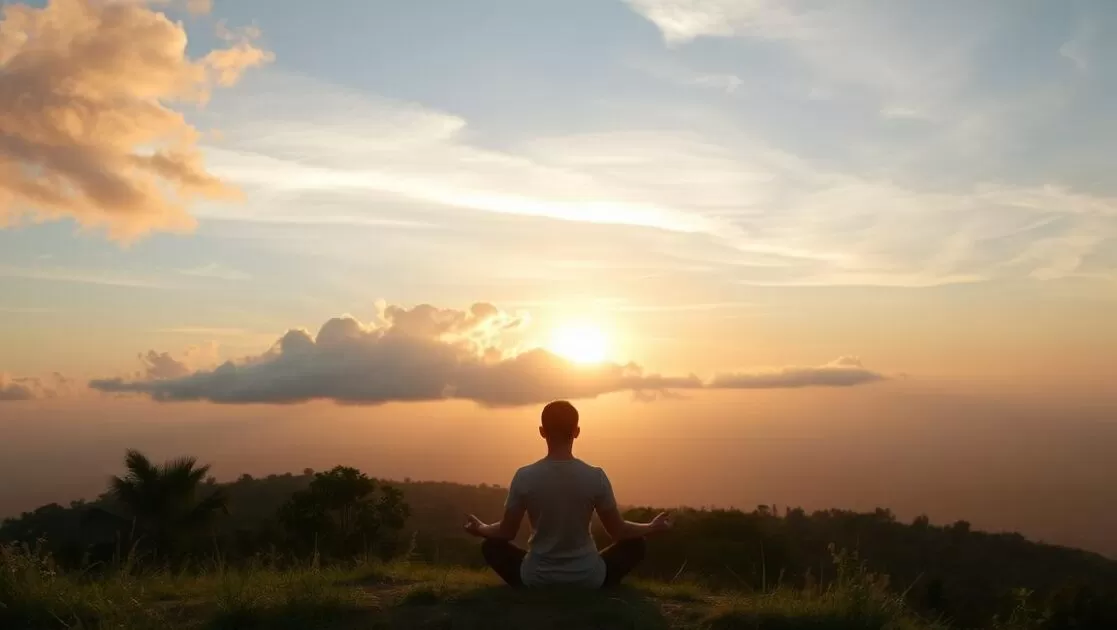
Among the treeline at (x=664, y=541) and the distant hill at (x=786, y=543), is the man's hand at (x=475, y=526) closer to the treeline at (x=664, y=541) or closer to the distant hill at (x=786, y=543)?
the treeline at (x=664, y=541)

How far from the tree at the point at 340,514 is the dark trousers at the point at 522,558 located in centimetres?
2805

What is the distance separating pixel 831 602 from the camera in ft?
26.0

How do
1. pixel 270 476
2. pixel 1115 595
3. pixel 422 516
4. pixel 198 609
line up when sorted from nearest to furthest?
1. pixel 198 609
2. pixel 1115 595
3. pixel 422 516
4. pixel 270 476

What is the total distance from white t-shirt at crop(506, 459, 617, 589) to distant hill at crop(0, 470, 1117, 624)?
1776cm

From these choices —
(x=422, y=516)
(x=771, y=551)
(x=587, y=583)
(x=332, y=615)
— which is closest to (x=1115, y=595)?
(x=771, y=551)

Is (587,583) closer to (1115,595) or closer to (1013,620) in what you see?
(1013,620)

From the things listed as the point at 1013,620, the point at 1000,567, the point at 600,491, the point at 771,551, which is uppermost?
the point at 600,491

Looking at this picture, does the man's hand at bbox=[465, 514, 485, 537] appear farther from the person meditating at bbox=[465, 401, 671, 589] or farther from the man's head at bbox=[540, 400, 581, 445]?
the man's head at bbox=[540, 400, 581, 445]

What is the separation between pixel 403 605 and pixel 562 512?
1938mm

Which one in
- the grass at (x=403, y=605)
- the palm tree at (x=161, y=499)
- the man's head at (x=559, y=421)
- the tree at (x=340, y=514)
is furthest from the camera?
the tree at (x=340, y=514)

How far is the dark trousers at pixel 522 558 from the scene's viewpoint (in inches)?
337

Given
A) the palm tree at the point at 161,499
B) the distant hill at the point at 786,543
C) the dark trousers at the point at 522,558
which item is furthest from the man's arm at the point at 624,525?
the palm tree at the point at 161,499

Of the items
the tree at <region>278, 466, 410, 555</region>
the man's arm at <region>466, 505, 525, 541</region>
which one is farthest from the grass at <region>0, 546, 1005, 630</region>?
the tree at <region>278, 466, 410, 555</region>

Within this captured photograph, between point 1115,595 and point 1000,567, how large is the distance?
3269 cm
